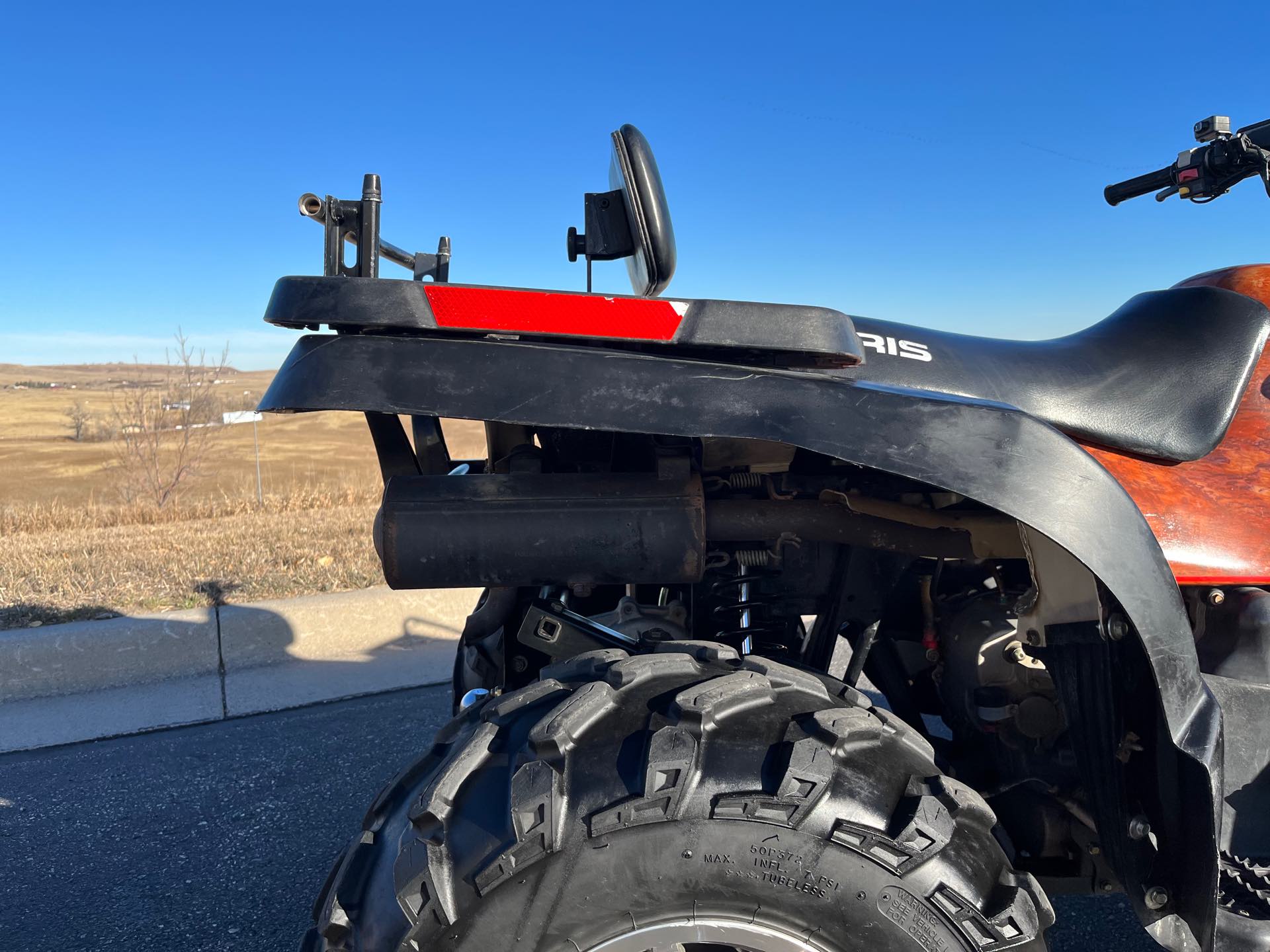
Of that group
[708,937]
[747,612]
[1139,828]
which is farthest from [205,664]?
[1139,828]

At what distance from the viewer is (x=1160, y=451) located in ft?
6.13

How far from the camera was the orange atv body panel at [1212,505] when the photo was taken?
1754 mm

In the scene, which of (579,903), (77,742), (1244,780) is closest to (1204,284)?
(1244,780)

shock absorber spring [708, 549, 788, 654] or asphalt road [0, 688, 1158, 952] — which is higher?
shock absorber spring [708, 549, 788, 654]

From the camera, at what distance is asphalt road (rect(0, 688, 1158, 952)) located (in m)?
2.64

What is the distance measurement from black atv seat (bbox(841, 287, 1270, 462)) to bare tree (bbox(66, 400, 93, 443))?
3794 cm

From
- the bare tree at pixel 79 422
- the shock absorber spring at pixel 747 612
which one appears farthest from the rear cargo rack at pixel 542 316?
the bare tree at pixel 79 422

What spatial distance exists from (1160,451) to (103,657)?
4323mm

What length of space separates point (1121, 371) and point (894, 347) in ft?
1.69

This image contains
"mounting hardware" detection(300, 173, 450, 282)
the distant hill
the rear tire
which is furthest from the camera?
the distant hill

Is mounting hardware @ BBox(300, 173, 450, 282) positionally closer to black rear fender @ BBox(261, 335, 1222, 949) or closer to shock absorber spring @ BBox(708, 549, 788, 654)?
black rear fender @ BBox(261, 335, 1222, 949)

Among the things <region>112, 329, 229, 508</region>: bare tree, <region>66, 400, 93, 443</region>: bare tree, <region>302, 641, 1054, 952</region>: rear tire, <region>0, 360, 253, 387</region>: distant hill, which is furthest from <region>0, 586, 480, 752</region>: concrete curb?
<region>0, 360, 253, 387</region>: distant hill

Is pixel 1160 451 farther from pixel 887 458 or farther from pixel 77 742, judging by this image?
pixel 77 742

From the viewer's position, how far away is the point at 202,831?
3.14 metres
